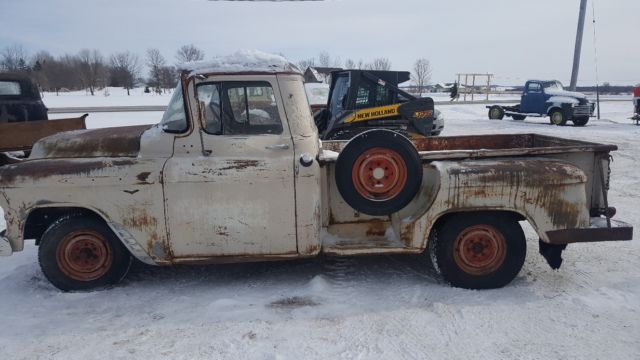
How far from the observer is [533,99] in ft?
70.6

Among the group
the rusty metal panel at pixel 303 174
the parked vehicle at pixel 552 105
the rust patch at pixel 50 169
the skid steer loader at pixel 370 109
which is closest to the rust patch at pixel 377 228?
the rusty metal panel at pixel 303 174

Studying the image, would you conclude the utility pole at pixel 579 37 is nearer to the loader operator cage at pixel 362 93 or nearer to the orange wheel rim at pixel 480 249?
the loader operator cage at pixel 362 93

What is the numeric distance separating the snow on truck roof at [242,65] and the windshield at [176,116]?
26 cm

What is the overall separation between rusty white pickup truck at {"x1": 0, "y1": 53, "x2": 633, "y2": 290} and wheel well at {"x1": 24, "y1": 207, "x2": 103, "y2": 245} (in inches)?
1.0

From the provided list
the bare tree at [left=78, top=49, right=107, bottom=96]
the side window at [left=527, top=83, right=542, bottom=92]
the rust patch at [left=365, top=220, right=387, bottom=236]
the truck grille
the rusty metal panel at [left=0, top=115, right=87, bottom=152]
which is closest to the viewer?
the rust patch at [left=365, top=220, right=387, bottom=236]

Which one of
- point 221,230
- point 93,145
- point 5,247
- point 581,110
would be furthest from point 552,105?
point 5,247

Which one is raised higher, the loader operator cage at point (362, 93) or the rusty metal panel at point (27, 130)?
the loader operator cage at point (362, 93)

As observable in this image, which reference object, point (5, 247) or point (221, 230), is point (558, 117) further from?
point (5, 247)

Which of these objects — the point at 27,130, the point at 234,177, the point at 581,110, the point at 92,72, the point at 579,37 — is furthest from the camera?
the point at 92,72

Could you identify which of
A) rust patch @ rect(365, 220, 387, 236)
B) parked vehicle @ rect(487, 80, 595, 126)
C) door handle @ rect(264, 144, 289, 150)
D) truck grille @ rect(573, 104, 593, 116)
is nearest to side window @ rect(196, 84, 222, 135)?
door handle @ rect(264, 144, 289, 150)

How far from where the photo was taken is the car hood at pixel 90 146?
13.8 feet

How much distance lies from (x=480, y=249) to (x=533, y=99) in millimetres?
19844

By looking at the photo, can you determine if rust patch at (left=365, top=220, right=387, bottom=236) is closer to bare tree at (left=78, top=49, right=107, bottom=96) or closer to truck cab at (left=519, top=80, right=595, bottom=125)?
truck cab at (left=519, top=80, right=595, bottom=125)

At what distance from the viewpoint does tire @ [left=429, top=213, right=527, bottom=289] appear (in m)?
4.18
